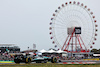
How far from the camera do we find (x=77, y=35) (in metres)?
92.4

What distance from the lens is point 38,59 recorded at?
42.9 m

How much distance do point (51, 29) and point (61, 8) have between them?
869 cm

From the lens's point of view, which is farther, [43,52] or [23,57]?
[43,52]

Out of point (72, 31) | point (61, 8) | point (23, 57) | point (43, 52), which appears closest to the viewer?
point (23, 57)

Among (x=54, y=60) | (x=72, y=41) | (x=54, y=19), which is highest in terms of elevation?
(x=54, y=19)

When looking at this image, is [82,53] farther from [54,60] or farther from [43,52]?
[54,60]

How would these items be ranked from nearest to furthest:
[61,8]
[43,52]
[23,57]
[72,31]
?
1. [23,57]
2. [43,52]
3. [61,8]
4. [72,31]

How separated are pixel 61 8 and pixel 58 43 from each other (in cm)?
1332

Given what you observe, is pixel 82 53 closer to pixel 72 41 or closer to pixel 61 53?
pixel 72 41

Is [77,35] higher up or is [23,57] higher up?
[77,35]

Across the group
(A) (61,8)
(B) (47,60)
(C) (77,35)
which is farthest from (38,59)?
(C) (77,35)

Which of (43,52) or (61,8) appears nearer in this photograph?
(43,52)

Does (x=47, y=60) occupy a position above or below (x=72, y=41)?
below

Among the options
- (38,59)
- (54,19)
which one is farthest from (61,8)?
(38,59)
